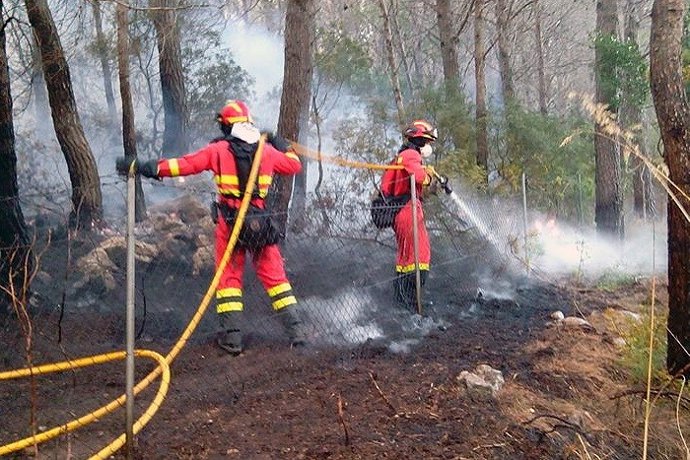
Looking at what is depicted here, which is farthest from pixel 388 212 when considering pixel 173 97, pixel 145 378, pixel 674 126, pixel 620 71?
pixel 620 71

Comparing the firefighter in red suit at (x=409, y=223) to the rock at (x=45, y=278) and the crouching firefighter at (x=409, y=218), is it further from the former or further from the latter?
the rock at (x=45, y=278)

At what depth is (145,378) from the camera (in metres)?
4.40

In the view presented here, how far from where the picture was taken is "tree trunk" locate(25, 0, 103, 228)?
290 inches

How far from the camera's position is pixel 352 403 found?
4.21 m

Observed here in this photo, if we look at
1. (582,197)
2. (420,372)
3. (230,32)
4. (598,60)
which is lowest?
(420,372)

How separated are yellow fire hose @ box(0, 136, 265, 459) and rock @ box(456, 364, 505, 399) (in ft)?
5.98

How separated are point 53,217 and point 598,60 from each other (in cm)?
995

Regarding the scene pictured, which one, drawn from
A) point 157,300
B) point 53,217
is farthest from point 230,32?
point 157,300

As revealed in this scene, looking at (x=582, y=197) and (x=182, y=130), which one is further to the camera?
(x=582, y=197)

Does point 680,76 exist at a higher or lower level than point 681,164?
higher

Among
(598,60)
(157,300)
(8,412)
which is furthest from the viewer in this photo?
(598,60)

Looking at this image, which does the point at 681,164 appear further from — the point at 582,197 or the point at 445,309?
the point at 582,197

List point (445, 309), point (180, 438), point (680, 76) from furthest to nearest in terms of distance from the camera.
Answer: point (445, 309), point (680, 76), point (180, 438)

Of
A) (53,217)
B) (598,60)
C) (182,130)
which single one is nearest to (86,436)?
(53,217)
